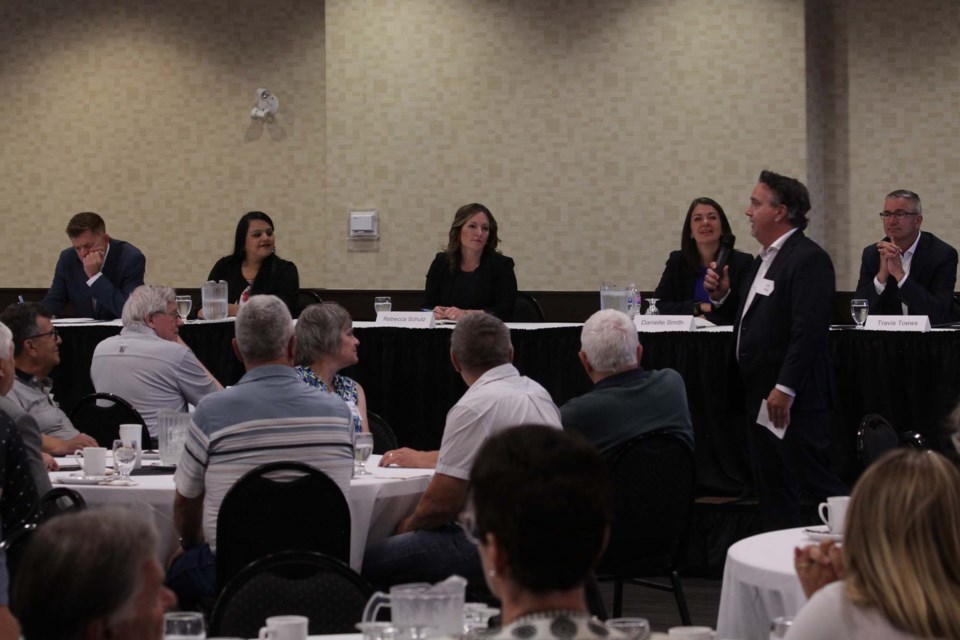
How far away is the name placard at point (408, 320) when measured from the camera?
22.3 ft

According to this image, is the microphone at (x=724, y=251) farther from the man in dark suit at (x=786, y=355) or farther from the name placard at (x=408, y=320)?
the name placard at (x=408, y=320)

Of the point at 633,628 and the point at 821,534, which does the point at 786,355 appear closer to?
the point at 821,534

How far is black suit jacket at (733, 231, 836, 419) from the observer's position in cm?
509

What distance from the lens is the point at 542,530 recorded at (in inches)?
67.3

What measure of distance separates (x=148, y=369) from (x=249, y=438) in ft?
6.11

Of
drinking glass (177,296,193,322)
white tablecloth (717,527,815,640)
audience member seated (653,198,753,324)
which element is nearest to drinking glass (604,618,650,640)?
white tablecloth (717,527,815,640)

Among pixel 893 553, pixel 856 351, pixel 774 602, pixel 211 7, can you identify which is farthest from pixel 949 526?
pixel 211 7

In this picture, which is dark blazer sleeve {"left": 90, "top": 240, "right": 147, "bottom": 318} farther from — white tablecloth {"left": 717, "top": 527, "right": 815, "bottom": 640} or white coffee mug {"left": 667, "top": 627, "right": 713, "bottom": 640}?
white coffee mug {"left": 667, "top": 627, "right": 713, "bottom": 640}

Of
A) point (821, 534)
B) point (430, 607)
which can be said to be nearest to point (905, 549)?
point (430, 607)

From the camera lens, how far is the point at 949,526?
1925mm

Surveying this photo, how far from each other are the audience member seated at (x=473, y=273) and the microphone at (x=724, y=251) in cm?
109

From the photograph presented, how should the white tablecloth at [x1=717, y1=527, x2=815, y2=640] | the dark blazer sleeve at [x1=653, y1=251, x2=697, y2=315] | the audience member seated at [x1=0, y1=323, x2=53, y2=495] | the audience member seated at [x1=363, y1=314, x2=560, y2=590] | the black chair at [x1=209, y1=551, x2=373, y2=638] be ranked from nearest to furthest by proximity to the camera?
the black chair at [x1=209, y1=551, x2=373, y2=638], the white tablecloth at [x1=717, y1=527, x2=815, y2=640], the audience member seated at [x1=0, y1=323, x2=53, y2=495], the audience member seated at [x1=363, y1=314, x2=560, y2=590], the dark blazer sleeve at [x1=653, y1=251, x2=697, y2=315]

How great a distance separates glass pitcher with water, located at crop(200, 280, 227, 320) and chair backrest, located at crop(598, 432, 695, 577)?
11.0ft

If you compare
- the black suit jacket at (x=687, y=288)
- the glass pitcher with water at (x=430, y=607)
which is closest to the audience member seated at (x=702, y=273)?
the black suit jacket at (x=687, y=288)
